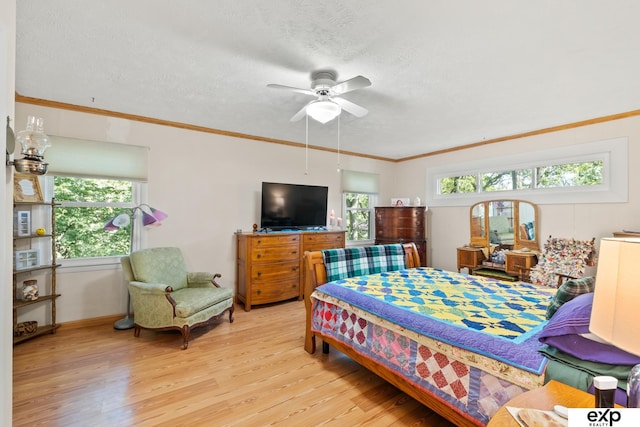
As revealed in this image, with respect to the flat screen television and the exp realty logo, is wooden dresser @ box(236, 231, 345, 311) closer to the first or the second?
the flat screen television

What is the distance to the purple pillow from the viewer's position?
1145 millimetres

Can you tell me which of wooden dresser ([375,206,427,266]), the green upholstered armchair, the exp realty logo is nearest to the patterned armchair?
wooden dresser ([375,206,427,266])

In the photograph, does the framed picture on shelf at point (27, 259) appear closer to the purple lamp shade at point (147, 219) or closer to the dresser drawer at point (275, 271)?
the purple lamp shade at point (147, 219)

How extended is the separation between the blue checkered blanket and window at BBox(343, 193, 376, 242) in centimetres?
238

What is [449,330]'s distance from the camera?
161cm

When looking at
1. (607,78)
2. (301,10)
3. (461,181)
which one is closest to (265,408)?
(301,10)

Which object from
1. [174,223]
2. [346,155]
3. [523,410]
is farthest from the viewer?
[346,155]

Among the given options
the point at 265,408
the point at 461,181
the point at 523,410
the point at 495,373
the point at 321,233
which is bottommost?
the point at 265,408

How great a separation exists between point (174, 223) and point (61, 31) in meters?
2.34

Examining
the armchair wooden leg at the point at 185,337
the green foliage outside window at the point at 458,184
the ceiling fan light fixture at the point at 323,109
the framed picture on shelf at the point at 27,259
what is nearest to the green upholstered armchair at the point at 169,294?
the armchair wooden leg at the point at 185,337

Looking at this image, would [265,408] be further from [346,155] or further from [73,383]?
[346,155]

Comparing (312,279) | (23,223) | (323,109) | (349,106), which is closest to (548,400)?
(312,279)

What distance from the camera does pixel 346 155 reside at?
5477 millimetres

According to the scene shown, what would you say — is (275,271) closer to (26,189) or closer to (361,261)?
(361,261)
